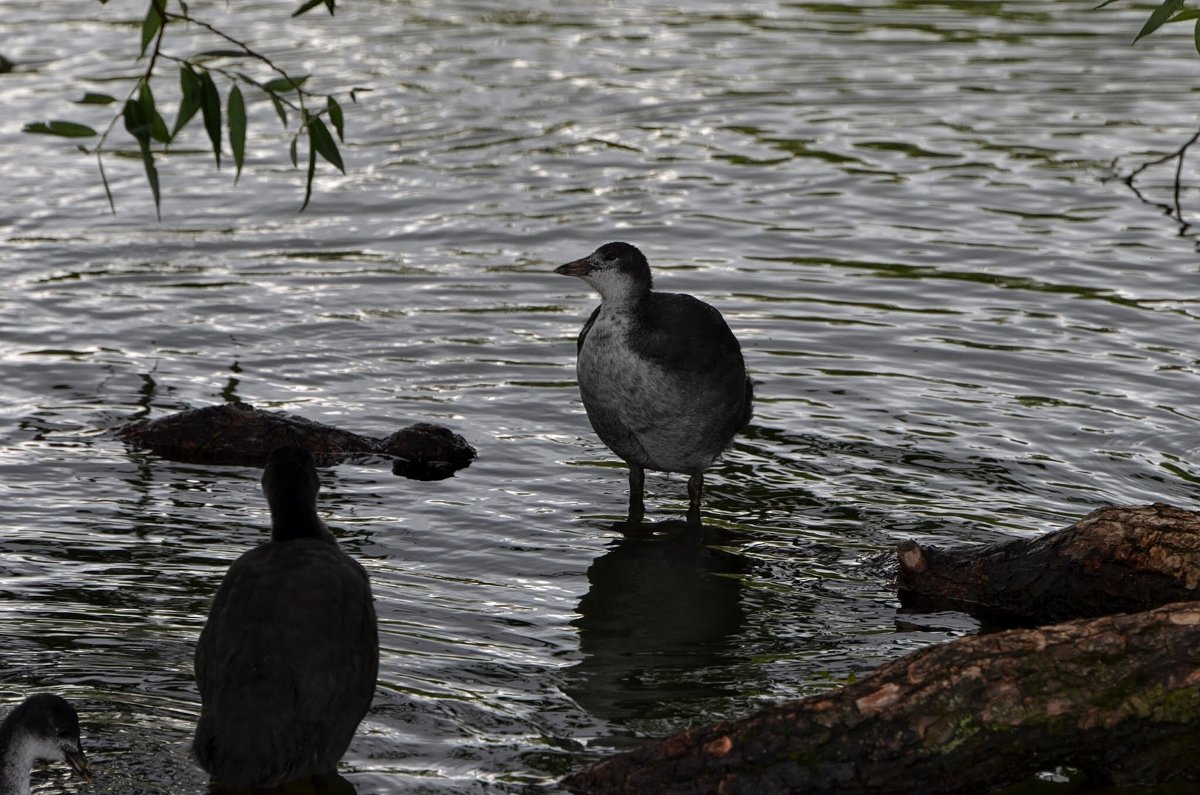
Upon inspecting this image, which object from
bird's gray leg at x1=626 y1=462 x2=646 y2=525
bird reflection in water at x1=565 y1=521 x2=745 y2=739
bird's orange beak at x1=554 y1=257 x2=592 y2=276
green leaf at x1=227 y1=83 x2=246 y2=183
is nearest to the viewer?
green leaf at x1=227 y1=83 x2=246 y2=183

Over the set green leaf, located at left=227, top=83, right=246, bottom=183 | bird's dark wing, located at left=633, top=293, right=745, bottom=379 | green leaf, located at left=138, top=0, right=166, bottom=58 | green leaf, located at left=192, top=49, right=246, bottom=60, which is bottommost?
bird's dark wing, located at left=633, top=293, right=745, bottom=379

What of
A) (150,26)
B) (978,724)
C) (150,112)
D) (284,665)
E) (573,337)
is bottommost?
(573,337)

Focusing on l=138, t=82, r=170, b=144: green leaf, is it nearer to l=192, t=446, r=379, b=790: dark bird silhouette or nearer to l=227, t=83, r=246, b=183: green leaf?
l=227, t=83, r=246, b=183: green leaf

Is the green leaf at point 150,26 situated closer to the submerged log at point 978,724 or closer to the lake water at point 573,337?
the lake water at point 573,337

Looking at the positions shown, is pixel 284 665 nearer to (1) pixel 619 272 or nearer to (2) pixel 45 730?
(2) pixel 45 730

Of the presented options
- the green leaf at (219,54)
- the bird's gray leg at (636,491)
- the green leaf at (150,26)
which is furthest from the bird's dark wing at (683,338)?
the green leaf at (150,26)

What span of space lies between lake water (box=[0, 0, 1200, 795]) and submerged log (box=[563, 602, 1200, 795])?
42.3 inches

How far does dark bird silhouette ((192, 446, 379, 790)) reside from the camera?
6434 millimetres

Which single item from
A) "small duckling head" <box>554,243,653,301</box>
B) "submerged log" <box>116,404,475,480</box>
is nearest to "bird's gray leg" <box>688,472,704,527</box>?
"small duckling head" <box>554,243,653,301</box>

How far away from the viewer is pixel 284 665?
21.6 ft

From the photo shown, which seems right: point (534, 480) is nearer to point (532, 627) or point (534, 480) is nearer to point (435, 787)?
point (532, 627)

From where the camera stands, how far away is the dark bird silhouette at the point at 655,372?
9.91 metres

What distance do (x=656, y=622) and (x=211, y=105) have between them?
3461 millimetres

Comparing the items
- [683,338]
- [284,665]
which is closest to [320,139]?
[284,665]
